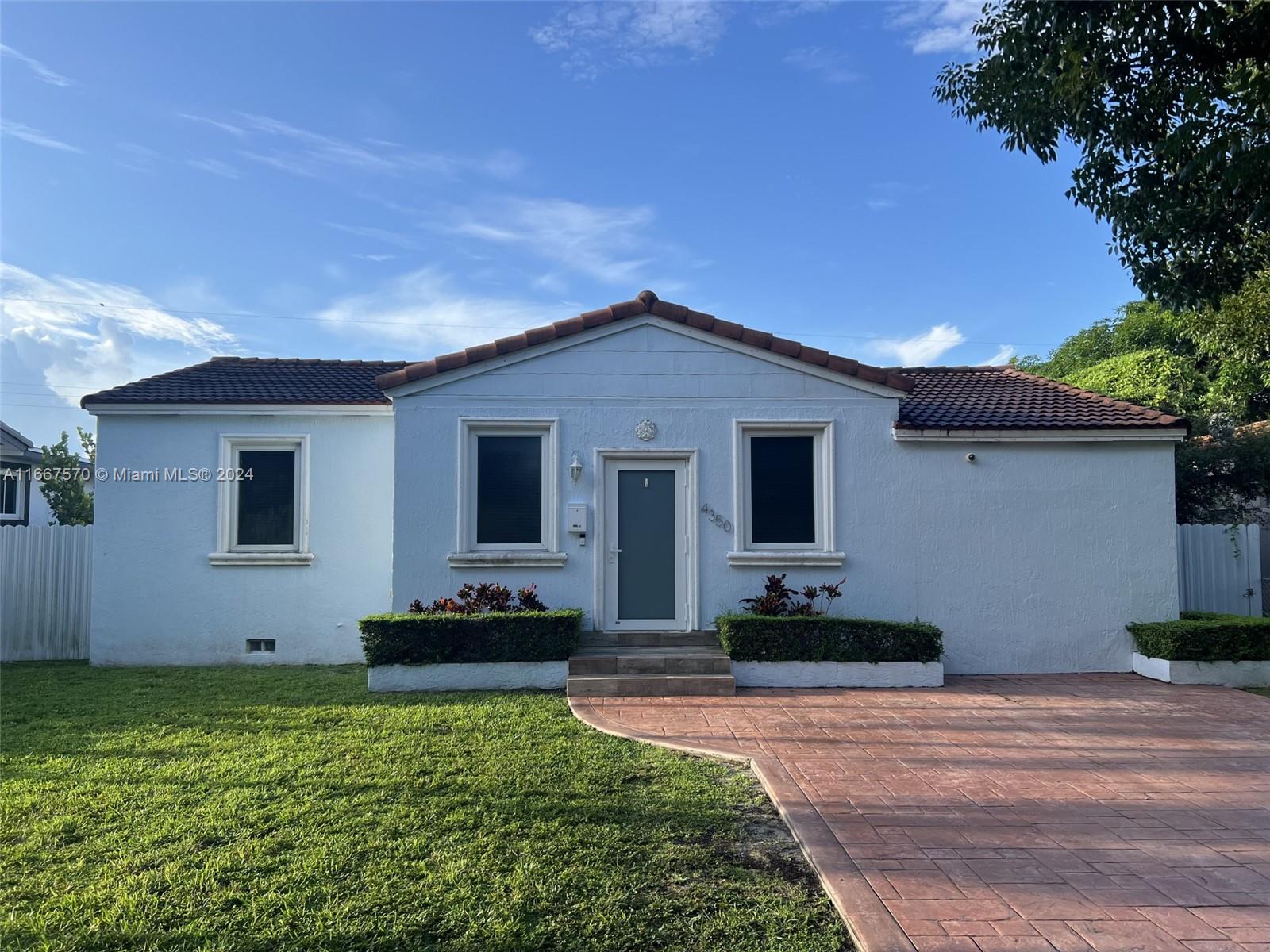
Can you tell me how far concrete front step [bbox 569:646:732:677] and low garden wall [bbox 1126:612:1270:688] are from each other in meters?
5.62

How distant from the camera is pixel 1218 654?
9477mm

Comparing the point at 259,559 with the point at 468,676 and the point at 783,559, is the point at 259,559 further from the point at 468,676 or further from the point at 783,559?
the point at 783,559

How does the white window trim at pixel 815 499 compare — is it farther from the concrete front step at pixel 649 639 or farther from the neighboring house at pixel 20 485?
the neighboring house at pixel 20 485

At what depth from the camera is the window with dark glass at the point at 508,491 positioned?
33.9ft

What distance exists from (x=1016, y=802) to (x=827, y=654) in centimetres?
388

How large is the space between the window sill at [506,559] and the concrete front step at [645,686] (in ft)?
5.83

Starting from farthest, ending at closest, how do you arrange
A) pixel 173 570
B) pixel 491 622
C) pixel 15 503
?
1. pixel 15 503
2. pixel 173 570
3. pixel 491 622

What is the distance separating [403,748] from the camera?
21.0 ft

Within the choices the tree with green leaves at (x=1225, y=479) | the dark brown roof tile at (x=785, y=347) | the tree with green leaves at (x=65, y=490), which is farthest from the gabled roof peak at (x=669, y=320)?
the tree with green leaves at (x=65, y=490)

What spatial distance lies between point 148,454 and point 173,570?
1.71 meters

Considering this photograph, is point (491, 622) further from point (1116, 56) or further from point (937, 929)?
point (1116, 56)

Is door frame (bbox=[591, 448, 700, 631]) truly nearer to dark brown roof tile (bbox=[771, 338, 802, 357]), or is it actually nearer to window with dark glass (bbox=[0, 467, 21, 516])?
dark brown roof tile (bbox=[771, 338, 802, 357])

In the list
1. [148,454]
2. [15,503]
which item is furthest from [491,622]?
[15,503]
